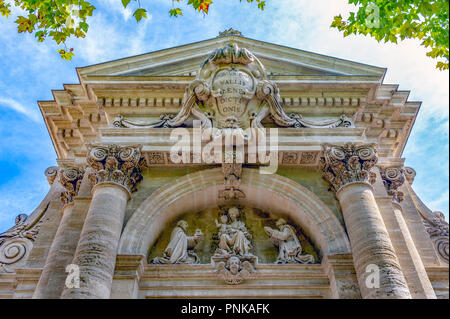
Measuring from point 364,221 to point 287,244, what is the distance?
208 cm

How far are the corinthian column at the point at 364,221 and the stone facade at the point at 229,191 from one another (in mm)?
28

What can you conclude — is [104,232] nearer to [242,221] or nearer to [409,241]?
[242,221]

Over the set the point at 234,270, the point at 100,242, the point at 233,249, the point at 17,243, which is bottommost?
the point at 234,270

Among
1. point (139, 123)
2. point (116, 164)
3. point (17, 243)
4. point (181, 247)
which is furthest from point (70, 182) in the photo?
point (181, 247)

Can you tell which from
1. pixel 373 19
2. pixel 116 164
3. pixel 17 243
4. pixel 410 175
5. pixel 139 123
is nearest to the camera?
pixel 373 19

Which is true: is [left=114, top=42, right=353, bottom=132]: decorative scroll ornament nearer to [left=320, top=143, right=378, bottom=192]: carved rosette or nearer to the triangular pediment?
[left=320, top=143, right=378, bottom=192]: carved rosette

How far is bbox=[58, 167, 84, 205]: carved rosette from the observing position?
40.2 feet

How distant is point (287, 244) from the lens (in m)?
11.1

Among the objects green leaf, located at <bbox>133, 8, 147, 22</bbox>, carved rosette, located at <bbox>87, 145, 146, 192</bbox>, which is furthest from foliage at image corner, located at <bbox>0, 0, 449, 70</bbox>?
carved rosette, located at <bbox>87, 145, 146, 192</bbox>

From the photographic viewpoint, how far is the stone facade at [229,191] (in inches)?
392

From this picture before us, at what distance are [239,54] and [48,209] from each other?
730cm

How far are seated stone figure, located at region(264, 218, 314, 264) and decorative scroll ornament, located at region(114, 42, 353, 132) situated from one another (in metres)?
2.93

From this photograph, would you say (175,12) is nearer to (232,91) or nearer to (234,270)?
(232,91)

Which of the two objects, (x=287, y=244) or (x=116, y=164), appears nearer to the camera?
(x=287, y=244)
